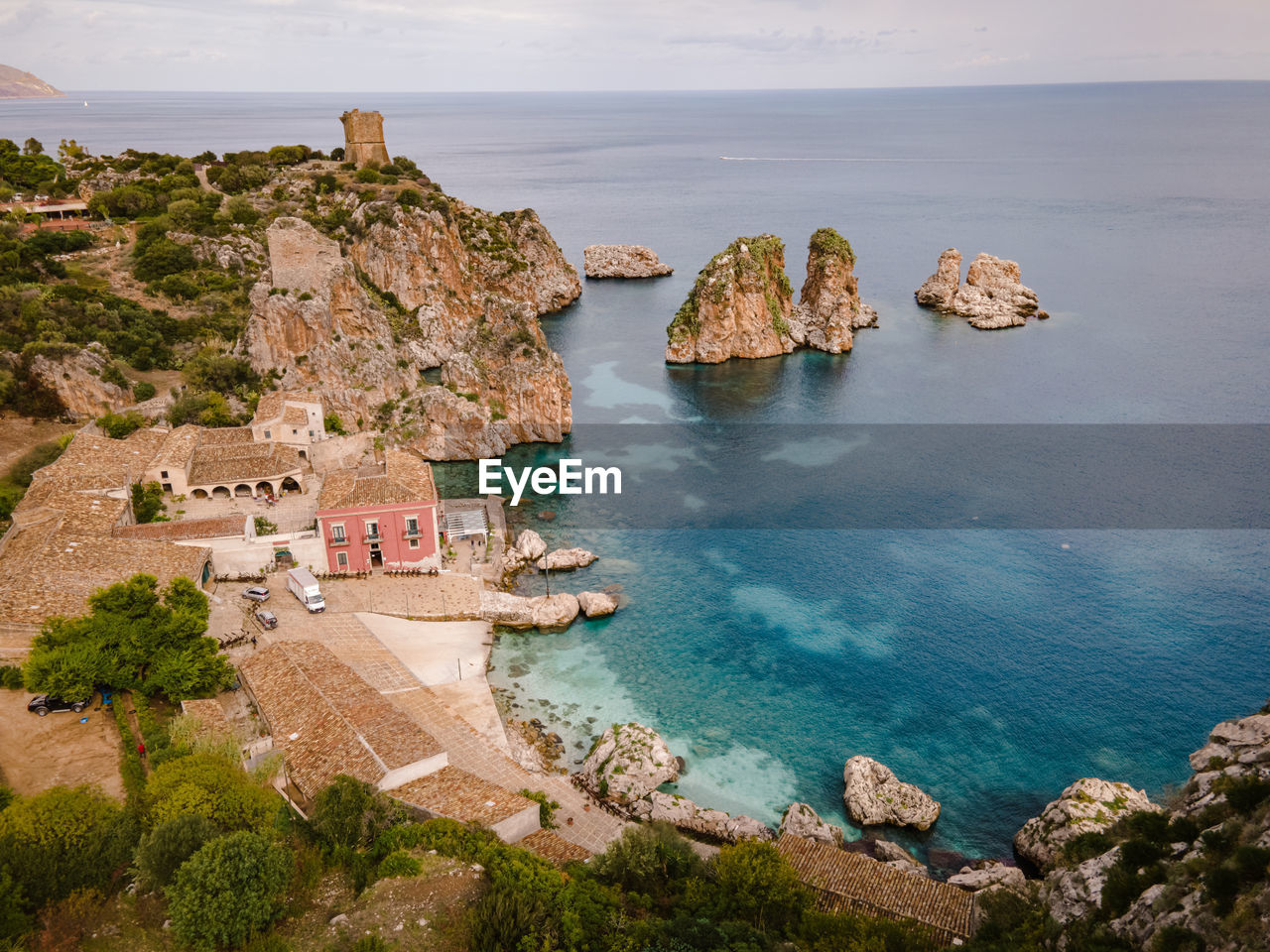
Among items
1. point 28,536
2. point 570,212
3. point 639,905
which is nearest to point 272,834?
point 639,905

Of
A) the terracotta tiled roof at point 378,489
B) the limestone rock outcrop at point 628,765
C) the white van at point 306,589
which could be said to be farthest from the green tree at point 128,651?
the limestone rock outcrop at point 628,765

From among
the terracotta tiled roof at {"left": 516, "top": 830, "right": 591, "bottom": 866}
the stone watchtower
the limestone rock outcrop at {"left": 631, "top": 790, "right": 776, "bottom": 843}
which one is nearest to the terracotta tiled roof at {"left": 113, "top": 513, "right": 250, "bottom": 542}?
the terracotta tiled roof at {"left": 516, "top": 830, "right": 591, "bottom": 866}

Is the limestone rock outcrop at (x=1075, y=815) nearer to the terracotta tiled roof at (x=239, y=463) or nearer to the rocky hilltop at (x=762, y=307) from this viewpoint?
the terracotta tiled roof at (x=239, y=463)

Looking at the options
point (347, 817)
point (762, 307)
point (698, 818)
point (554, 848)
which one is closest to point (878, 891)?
point (698, 818)

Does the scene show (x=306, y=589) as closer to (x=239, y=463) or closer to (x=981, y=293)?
(x=239, y=463)

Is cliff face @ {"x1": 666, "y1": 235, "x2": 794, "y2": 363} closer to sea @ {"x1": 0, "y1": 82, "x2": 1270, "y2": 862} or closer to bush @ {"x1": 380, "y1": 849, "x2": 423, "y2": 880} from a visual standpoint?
sea @ {"x1": 0, "y1": 82, "x2": 1270, "y2": 862}

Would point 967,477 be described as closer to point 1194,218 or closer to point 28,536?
point 28,536
